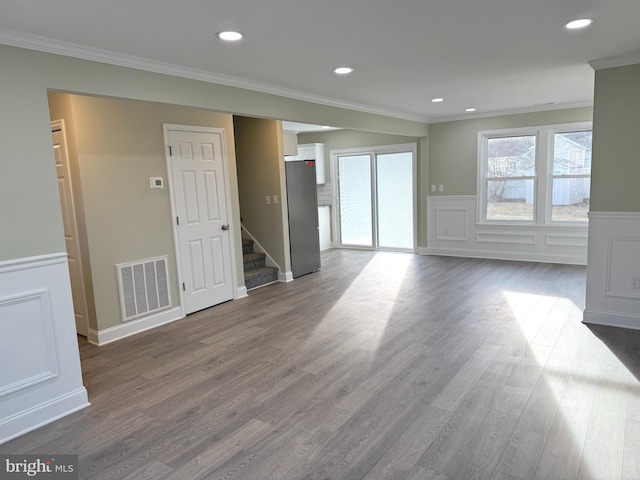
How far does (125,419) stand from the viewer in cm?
268

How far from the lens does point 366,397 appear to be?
2820mm

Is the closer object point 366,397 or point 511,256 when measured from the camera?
point 366,397

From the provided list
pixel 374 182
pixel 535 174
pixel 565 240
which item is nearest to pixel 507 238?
pixel 565 240

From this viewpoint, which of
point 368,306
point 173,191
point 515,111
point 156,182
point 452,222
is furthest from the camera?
point 452,222

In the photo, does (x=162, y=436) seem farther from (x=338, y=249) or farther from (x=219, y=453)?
(x=338, y=249)

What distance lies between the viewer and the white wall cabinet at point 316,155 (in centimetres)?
857

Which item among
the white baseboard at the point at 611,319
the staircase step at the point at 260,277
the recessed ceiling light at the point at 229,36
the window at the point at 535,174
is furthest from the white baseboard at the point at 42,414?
the window at the point at 535,174

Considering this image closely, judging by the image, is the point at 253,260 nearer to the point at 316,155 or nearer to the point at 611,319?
the point at 316,155

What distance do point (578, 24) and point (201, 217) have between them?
387 centimetres

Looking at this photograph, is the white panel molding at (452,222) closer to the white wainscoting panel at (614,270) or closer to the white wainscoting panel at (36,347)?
the white wainscoting panel at (614,270)

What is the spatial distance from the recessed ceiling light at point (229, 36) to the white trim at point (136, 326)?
9.39ft

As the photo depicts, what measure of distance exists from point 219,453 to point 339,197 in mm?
6903

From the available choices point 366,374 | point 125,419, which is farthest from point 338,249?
point 125,419

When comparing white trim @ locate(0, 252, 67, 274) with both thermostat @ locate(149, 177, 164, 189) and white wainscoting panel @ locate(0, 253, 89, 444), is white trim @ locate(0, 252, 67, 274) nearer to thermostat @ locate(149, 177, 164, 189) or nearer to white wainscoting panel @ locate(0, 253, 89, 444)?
white wainscoting panel @ locate(0, 253, 89, 444)
